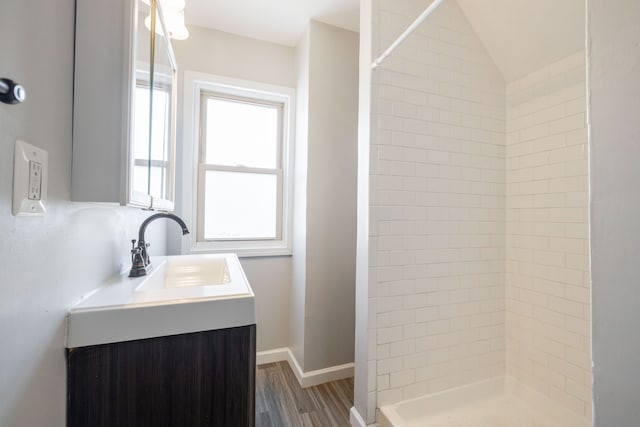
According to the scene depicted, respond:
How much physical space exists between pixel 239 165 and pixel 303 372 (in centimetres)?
164

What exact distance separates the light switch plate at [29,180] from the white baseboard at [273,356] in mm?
1940

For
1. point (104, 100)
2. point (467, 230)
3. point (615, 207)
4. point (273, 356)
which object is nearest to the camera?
point (615, 207)

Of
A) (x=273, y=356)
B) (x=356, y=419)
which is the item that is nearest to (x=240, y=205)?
(x=273, y=356)

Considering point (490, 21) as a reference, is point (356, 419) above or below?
below

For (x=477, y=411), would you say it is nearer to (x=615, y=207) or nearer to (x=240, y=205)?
(x=615, y=207)

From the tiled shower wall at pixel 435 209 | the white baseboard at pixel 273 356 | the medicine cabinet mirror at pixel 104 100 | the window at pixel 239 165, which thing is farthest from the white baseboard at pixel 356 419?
the medicine cabinet mirror at pixel 104 100

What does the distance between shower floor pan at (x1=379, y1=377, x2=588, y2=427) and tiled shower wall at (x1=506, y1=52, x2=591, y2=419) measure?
0.09 m

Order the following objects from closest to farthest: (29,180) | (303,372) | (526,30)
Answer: (29,180) → (526,30) → (303,372)

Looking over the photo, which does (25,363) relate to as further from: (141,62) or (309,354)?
(309,354)

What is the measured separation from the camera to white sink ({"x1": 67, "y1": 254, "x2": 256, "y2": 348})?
0.70 m

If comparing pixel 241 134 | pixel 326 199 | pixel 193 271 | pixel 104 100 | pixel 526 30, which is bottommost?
pixel 193 271

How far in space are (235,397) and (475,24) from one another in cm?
234

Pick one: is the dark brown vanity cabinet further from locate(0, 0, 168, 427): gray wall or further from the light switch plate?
the light switch plate

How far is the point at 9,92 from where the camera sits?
43 cm
